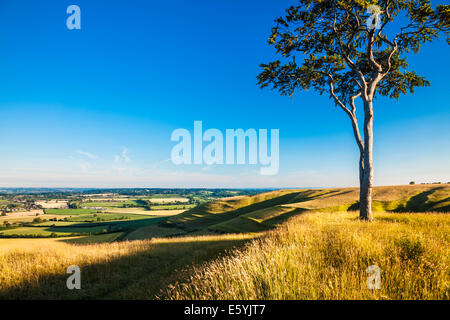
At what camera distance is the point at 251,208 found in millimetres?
85562

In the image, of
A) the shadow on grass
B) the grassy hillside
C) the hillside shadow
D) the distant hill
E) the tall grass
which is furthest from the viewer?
the distant hill

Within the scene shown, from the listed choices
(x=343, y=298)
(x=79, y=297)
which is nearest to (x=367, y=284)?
(x=343, y=298)

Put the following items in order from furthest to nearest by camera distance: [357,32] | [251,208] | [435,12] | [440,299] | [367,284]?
[251,208] → [357,32] → [435,12] → [367,284] → [440,299]

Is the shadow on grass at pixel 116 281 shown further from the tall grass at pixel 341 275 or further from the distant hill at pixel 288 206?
the distant hill at pixel 288 206

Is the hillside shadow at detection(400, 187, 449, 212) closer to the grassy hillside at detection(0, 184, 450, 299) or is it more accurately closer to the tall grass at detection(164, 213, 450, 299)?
the grassy hillside at detection(0, 184, 450, 299)

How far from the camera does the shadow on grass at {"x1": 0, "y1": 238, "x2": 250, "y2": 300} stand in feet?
22.2

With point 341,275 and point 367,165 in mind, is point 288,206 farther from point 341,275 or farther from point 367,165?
point 341,275

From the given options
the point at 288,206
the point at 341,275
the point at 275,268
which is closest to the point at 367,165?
the point at 341,275

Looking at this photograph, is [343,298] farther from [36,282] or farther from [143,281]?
[36,282]

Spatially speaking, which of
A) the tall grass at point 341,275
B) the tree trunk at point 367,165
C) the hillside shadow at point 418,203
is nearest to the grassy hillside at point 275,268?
the tall grass at point 341,275

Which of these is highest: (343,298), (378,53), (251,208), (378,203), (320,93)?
(378,53)

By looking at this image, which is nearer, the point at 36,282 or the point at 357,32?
the point at 36,282

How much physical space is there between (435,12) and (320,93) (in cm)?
675

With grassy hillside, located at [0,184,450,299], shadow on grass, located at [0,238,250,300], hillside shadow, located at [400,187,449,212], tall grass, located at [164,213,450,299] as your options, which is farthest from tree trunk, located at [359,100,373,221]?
hillside shadow, located at [400,187,449,212]
